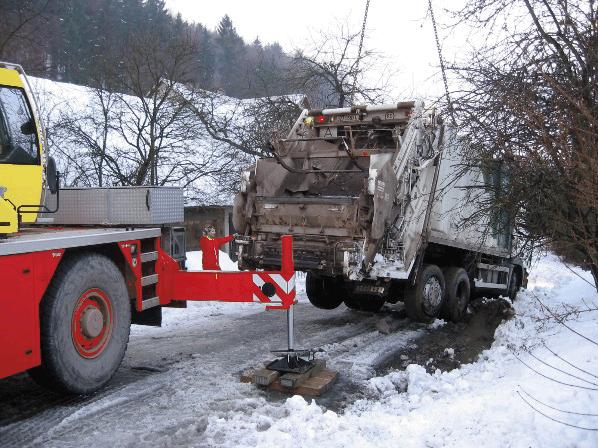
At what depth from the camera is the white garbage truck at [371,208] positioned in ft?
24.5

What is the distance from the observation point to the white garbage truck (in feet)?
24.5

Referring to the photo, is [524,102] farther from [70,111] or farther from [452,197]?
[70,111]

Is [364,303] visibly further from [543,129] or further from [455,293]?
[543,129]

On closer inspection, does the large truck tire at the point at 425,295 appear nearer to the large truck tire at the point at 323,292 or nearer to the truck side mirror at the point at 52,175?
the large truck tire at the point at 323,292

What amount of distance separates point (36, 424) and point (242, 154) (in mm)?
14168

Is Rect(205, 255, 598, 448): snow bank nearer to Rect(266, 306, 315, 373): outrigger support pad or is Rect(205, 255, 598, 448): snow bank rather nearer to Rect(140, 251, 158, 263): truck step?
Rect(266, 306, 315, 373): outrigger support pad

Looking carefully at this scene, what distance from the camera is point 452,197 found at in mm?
9250

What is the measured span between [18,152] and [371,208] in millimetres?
4141

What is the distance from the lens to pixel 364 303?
384 inches

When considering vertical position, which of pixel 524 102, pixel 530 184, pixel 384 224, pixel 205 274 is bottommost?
pixel 205 274

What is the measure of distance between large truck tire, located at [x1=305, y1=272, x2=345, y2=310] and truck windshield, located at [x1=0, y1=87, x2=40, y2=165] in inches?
211

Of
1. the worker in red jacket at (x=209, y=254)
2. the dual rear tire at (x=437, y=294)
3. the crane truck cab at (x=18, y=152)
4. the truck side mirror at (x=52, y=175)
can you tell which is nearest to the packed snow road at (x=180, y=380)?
the dual rear tire at (x=437, y=294)

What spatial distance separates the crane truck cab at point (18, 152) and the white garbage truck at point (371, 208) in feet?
11.6

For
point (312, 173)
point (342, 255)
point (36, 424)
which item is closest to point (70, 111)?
point (312, 173)
